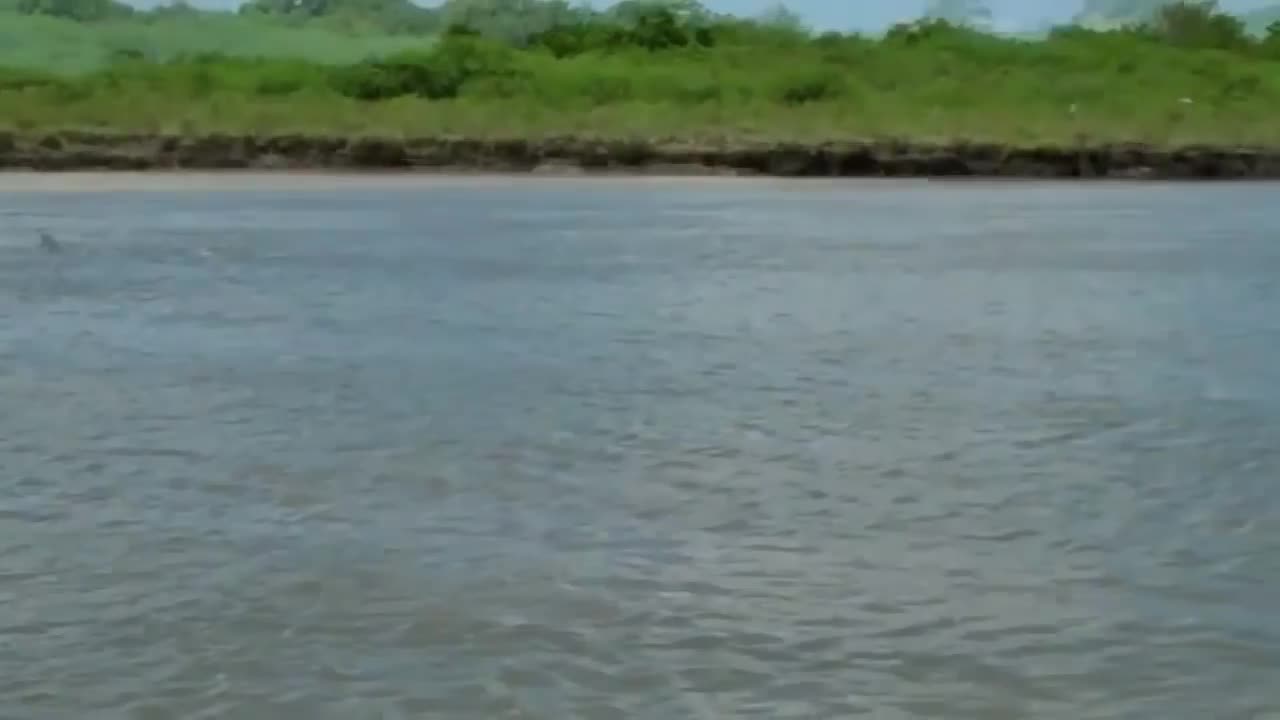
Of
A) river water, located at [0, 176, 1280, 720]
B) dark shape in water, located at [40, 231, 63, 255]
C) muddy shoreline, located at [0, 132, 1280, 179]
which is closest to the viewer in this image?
river water, located at [0, 176, 1280, 720]

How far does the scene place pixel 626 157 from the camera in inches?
645

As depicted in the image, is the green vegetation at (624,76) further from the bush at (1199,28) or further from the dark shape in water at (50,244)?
the dark shape in water at (50,244)

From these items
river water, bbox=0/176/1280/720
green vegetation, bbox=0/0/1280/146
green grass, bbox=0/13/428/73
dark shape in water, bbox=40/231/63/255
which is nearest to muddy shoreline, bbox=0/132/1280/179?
green vegetation, bbox=0/0/1280/146

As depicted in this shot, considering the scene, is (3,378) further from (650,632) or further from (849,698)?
(849,698)

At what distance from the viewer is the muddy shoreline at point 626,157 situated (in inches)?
634

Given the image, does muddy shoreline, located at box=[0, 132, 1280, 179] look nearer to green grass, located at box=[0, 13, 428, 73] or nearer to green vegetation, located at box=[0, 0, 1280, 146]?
green vegetation, located at box=[0, 0, 1280, 146]

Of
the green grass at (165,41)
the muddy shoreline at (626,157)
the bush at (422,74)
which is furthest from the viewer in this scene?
the green grass at (165,41)

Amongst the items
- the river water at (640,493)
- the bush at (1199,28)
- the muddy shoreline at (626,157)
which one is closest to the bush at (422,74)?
the muddy shoreline at (626,157)

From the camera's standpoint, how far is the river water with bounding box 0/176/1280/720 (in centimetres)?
306

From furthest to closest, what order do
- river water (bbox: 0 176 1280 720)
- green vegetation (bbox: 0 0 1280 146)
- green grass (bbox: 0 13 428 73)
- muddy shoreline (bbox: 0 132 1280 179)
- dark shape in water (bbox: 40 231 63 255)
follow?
green grass (bbox: 0 13 428 73), green vegetation (bbox: 0 0 1280 146), muddy shoreline (bbox: 0 132 1280 179), dark shape in water (bbox: 40 231 63 255), river water (bbox: 0 176 1280 720)

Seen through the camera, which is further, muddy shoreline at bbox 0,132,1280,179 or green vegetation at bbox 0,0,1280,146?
green vegetation at bbox 0,0,1280,146

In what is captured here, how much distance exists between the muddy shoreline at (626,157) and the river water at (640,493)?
715cm

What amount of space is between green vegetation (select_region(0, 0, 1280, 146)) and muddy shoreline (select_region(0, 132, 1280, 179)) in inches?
15.5

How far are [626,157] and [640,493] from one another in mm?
12268
